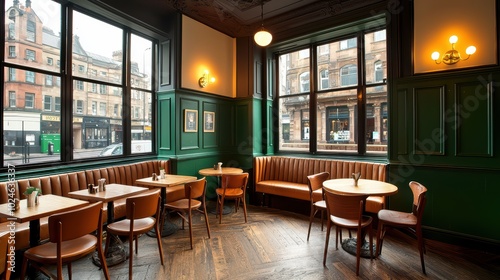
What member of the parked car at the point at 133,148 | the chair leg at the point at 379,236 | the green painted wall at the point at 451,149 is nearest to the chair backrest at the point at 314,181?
the chair leg at the point at 379,236

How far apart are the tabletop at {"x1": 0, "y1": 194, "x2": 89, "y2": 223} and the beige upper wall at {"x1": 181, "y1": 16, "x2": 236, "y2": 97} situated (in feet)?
9.75

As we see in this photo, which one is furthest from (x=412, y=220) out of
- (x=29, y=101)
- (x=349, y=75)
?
(x=29, y=101)

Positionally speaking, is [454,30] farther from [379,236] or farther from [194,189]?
[194,189]

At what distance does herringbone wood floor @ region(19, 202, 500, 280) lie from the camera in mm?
2668

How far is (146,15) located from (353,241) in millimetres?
5039

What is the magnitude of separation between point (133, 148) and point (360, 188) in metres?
3.91

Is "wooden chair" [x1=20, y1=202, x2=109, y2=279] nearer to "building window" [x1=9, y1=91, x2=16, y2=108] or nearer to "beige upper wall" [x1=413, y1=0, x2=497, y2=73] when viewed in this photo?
"building window" [x1=9, y1=91, x2=16, y2=108]

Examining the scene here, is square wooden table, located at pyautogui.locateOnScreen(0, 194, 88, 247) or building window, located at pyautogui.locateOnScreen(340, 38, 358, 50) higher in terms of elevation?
building window, located at pyautogui.locateOnScreen(340, 38, 358, 50)

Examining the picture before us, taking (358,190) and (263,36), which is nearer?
(358,190)

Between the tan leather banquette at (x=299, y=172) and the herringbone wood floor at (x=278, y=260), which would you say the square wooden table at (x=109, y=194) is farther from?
the tan leather banquette at (x=299, y=172)

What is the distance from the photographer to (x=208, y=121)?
18.2 feet

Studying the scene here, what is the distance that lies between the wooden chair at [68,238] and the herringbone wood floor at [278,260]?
599 millimetres

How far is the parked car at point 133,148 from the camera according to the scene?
431 cm

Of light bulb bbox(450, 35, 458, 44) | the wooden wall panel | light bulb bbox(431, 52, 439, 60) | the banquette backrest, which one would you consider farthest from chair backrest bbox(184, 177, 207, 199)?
light bulb bbox(450, 35, 458, 44)
